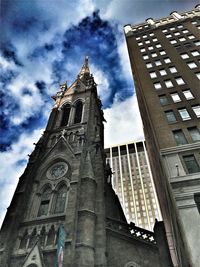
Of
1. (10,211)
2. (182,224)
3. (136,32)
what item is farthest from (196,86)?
(136,32)

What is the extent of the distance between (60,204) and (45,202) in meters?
1.77

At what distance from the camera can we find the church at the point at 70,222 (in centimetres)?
1722

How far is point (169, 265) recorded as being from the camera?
1772 cm

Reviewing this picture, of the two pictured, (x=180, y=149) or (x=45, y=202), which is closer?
(x=180, y=149)

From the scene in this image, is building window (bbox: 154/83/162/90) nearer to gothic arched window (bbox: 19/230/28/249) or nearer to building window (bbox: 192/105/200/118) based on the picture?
building window (bbox: 192/105/200/118)

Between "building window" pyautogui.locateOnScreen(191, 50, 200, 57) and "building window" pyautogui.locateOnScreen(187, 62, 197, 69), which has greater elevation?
"building window" pyautogui.locateOnScreen(191, 50, 200, 57)

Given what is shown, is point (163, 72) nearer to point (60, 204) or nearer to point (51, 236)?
point (60, 204)

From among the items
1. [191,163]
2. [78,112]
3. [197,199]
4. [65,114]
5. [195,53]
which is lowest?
[197,199]

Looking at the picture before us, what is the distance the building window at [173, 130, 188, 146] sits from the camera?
1898 centimetres

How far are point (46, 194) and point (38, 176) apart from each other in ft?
8.80

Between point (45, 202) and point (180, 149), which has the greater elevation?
point (180, 149)

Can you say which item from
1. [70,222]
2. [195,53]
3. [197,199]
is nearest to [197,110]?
[197,199]

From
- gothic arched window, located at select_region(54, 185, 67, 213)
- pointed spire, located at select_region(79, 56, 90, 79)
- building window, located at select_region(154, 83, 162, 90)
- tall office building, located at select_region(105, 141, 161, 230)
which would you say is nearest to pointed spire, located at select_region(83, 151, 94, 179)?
gothic arched window, located at select_region(54, 185, 67, 213)

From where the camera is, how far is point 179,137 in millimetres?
19609
